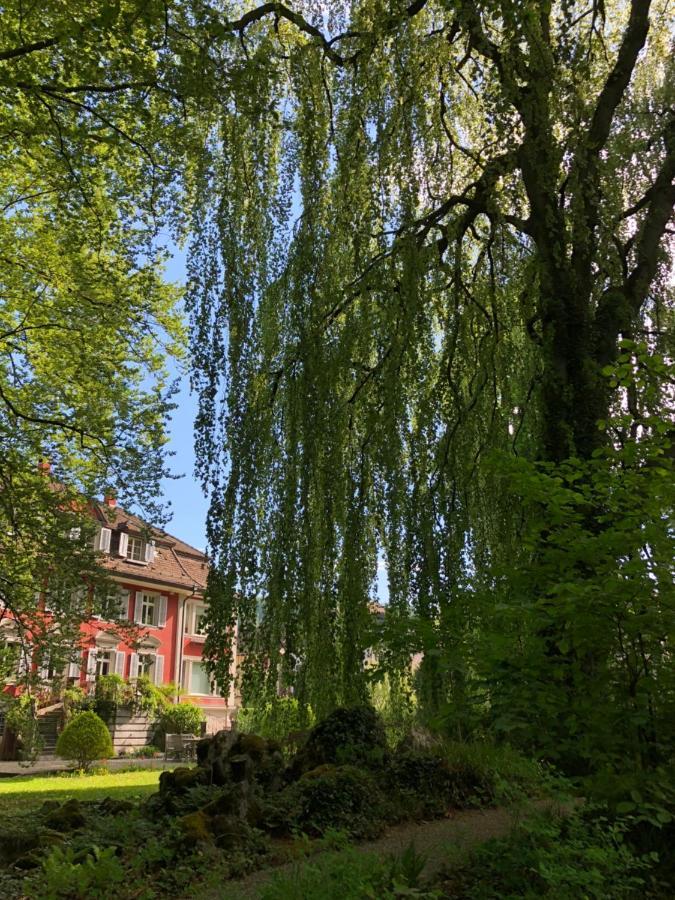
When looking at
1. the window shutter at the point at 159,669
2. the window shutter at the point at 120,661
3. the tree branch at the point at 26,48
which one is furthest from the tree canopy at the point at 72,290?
the window shutter at the point at 159,669

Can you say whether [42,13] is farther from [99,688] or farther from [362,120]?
[99,688]

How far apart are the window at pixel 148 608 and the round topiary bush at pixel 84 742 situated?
859 cm

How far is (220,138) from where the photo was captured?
5840mm

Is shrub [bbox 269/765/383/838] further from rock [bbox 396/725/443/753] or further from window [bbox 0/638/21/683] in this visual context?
window [bbox 0/638/21/683]

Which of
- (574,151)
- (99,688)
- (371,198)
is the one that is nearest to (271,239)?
(371,198)

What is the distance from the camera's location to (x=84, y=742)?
1559 centimetres

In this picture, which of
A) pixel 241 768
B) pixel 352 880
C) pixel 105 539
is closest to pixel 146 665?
pixel 105 539

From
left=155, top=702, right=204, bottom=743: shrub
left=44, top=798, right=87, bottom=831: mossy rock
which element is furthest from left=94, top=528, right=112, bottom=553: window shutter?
left=44, top=798, right=87, bottom=831: mossy rock

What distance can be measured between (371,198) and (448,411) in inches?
67.3

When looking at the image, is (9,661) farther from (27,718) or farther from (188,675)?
(188,675)

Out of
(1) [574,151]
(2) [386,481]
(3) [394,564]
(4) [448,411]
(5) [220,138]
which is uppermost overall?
(5) [220,138]

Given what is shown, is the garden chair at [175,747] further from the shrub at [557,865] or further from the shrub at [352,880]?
the shrub at [557,865]

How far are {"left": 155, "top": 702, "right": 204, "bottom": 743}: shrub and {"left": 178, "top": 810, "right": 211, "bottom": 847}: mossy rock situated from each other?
17.5 meters

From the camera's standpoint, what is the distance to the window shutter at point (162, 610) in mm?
25544
